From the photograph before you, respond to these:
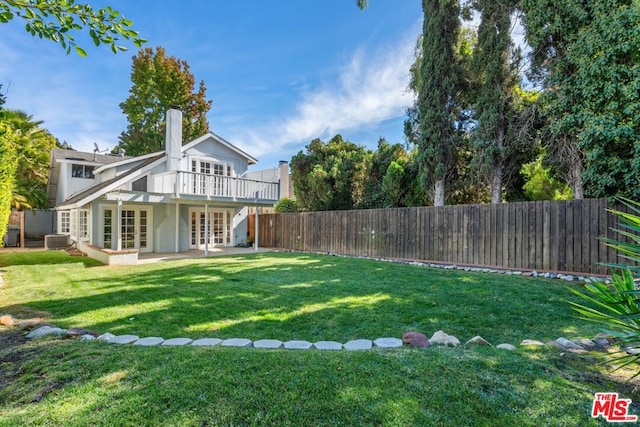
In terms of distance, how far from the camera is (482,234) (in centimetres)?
893

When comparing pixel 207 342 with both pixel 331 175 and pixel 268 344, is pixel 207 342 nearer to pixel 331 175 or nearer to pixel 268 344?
pixel 268 344

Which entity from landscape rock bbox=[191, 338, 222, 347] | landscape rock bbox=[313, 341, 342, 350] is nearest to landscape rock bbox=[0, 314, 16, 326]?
landscape rock bbox=[191, 338, 222, 347]

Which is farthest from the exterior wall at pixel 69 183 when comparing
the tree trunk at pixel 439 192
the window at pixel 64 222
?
the tree trunk at pixel 439 192

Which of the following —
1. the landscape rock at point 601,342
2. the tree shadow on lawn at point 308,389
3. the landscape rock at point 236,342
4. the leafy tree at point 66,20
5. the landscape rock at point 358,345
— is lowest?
the landscape rock at point 236,342

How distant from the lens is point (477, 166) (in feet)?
33.9

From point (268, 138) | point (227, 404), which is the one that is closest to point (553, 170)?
point (227, 404)

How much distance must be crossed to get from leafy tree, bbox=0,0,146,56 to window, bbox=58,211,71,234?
18.0 meters

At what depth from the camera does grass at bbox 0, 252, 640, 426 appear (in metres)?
1.96

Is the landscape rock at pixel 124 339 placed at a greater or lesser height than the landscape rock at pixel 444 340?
lesser

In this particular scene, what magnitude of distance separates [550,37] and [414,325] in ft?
28.7

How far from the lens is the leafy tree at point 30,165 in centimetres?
1532

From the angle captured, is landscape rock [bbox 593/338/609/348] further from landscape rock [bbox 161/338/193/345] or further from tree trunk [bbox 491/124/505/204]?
tree trunk [bbox 491/124/505/204]

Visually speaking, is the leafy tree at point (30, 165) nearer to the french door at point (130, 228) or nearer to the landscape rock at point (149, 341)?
the french door at point (130, 228)

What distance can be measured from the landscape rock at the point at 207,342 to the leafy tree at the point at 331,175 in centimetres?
1201
